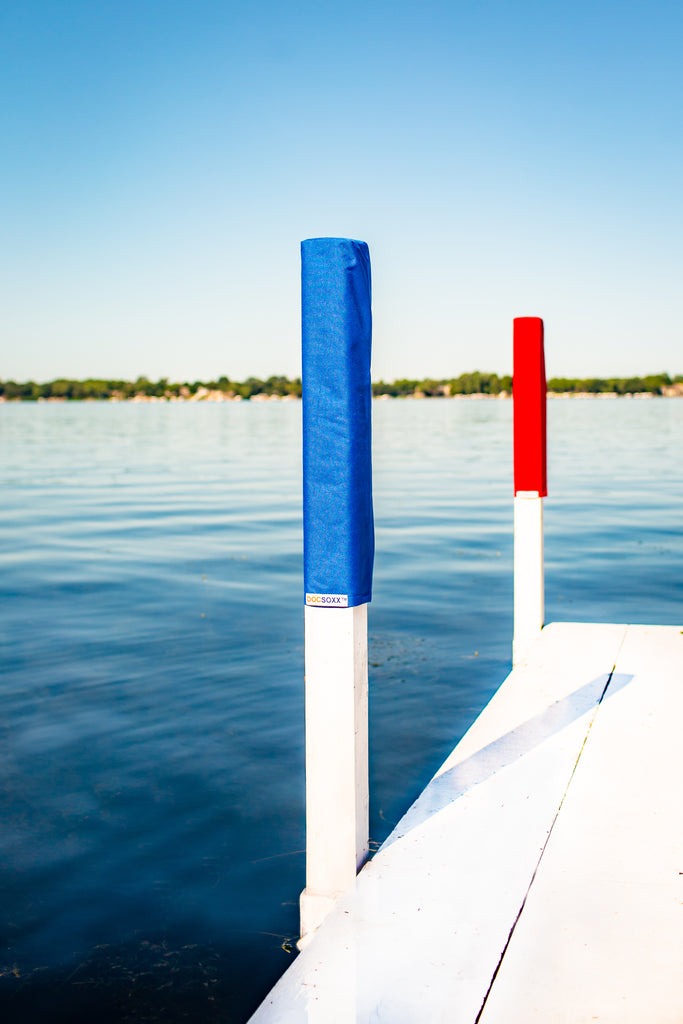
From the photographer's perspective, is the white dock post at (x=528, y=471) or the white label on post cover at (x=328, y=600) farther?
the white dock post at (x=528, y=471)

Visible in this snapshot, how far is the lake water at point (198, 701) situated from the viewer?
3.82 m

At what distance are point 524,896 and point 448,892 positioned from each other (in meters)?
0.25

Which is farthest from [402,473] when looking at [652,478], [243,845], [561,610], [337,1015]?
[337,1015]

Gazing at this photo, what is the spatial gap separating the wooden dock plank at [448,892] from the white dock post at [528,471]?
1.96 meters

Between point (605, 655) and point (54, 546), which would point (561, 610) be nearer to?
point (605, 655)

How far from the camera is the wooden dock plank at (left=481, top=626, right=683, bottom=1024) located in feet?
8.30

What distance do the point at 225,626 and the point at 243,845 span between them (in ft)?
15.6

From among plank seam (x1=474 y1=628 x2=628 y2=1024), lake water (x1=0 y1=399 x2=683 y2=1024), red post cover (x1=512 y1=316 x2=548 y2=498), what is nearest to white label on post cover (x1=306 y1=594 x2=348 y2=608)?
plank seam (x1=474 y1=628 x2=628 y2=1024)

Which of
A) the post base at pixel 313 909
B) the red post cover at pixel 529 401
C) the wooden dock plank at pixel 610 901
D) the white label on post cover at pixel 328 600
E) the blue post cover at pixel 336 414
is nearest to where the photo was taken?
the wooden dock plank at pixel 610 901

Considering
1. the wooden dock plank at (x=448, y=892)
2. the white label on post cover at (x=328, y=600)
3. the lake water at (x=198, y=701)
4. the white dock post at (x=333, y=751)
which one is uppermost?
the white label on post cover at (x=328, y=600)

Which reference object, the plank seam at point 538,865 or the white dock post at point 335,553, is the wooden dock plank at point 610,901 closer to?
the plank seam at point 538,865

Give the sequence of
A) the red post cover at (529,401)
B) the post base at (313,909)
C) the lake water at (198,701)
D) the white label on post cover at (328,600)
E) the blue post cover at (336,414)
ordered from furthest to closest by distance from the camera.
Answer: the red post cover at (529,401)
the lake water at (198,701)
the post base at (313,909)
the white label on post cover at (328,600)
the blue post cover at (336,414)

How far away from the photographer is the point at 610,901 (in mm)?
3070

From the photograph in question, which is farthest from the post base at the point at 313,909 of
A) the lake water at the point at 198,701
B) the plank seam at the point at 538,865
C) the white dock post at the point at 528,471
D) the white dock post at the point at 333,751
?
the white dock post at the point at 528,471
